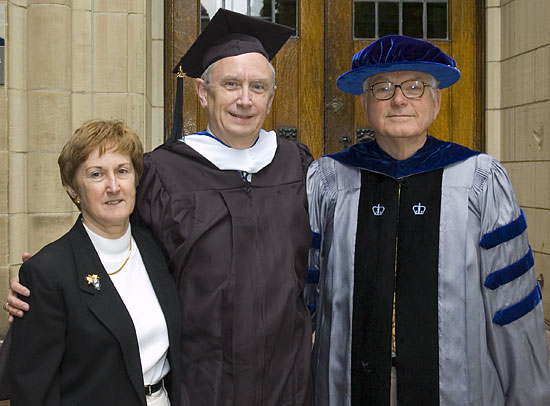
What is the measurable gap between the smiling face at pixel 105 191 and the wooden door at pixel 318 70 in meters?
2.78

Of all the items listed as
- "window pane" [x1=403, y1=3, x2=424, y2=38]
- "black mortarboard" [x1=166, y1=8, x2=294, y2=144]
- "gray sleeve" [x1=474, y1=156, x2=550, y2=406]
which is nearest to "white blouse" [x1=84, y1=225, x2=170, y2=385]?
"black mortarboard" [x1=166, y1=8, x2=294, y2=144]

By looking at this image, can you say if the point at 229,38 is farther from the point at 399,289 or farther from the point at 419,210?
the point at 399,289

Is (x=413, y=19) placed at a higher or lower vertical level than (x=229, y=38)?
higher

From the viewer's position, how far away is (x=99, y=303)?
1.71m

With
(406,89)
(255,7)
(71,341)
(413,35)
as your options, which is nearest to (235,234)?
(71,341)

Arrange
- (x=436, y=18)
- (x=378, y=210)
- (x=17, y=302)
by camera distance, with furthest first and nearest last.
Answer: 1. (x=436, y=18)
2. (x=378, y=210)
3. (x=17, y=302)

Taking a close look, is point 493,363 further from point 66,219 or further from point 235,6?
point 235,6

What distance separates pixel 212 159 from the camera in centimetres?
207

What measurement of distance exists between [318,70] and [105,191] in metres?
3.10

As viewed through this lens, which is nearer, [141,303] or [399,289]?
[141,303]

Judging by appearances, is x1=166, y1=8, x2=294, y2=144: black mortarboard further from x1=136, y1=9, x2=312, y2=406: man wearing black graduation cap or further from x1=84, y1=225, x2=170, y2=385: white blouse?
x1=84, y1=225, x2=170, y2=385: white blouse

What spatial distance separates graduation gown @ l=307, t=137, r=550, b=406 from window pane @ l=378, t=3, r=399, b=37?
2638 mm

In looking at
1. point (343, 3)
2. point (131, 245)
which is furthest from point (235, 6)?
point (131, 245)

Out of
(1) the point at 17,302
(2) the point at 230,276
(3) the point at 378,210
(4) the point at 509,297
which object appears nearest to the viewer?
(1) the point at 17,302
